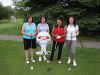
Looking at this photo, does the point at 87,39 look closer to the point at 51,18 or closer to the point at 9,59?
the point at 51,18

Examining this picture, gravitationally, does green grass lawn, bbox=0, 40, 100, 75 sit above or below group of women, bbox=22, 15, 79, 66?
below

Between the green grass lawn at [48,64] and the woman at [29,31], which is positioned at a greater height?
the woman at [29,31]

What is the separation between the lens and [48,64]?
6133 millimetres

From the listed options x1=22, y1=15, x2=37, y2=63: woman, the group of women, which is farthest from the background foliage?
x1=22, y1=15, x2=37, y2=63: woman

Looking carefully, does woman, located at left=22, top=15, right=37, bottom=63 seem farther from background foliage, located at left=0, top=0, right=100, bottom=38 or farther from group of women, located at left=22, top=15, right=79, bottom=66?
background foliage, located at left=0, top=0, right=100, bottom=38

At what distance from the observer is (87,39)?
10297 mm

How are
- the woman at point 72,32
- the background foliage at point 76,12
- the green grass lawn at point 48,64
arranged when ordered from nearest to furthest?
the green grass lawn at point 48,64 < the woman at point 72,32 < the background foliage at point 76,12

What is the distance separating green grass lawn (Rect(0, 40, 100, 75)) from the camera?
5453mm

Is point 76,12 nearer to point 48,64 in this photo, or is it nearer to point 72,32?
point 72,32

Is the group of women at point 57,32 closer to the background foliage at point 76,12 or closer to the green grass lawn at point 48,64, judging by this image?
the green grass lawn at point 48,64

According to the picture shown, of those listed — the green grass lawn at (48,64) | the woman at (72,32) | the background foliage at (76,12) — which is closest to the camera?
the green grass lawn at (48,64)

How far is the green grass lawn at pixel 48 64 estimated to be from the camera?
5453 millimetres

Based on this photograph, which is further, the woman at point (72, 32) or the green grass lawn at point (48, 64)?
the woman at point (72, 32)

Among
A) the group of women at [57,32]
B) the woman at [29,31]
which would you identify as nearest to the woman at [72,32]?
the group of women at [57,32]
